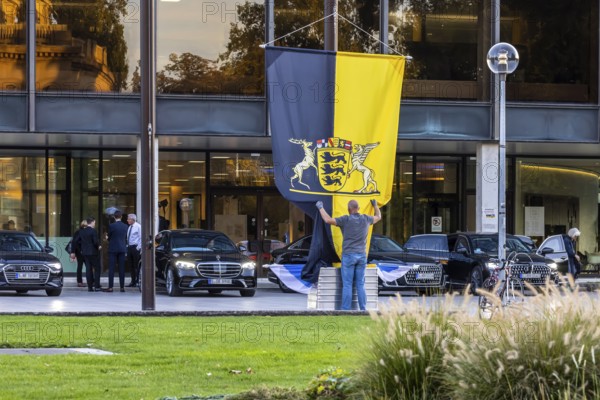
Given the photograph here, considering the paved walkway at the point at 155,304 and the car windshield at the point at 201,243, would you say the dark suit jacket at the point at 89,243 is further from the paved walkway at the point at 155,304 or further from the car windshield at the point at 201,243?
the car windshield at the point at 201,243

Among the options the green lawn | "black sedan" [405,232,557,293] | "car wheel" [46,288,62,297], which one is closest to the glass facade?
"black sedan" [405,232,557,293]

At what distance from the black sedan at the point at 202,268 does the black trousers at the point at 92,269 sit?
173 centimetres

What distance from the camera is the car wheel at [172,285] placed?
2639 cm

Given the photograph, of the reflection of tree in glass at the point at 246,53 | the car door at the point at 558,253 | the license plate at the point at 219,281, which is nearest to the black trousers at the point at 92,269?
→ the license plate at the point at 219,281

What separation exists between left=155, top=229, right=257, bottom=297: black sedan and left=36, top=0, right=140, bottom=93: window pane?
5.72 metres

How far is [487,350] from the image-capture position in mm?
6746

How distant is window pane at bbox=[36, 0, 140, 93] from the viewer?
31031 millimetres

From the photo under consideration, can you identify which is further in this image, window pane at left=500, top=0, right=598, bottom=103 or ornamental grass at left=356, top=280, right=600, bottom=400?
window pane at left=500, top=0, right=598, bottom=103

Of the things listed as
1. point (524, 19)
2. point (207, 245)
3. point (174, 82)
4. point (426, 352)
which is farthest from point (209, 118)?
point (426, 352)

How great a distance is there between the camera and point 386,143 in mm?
21047

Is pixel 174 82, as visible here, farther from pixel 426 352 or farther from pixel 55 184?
pixel 426 352

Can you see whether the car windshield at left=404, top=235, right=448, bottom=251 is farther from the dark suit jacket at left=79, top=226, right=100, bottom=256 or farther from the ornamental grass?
the ornamental grass

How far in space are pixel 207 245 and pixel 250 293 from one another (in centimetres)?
161

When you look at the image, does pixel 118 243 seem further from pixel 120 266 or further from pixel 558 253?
pixel 558 253
